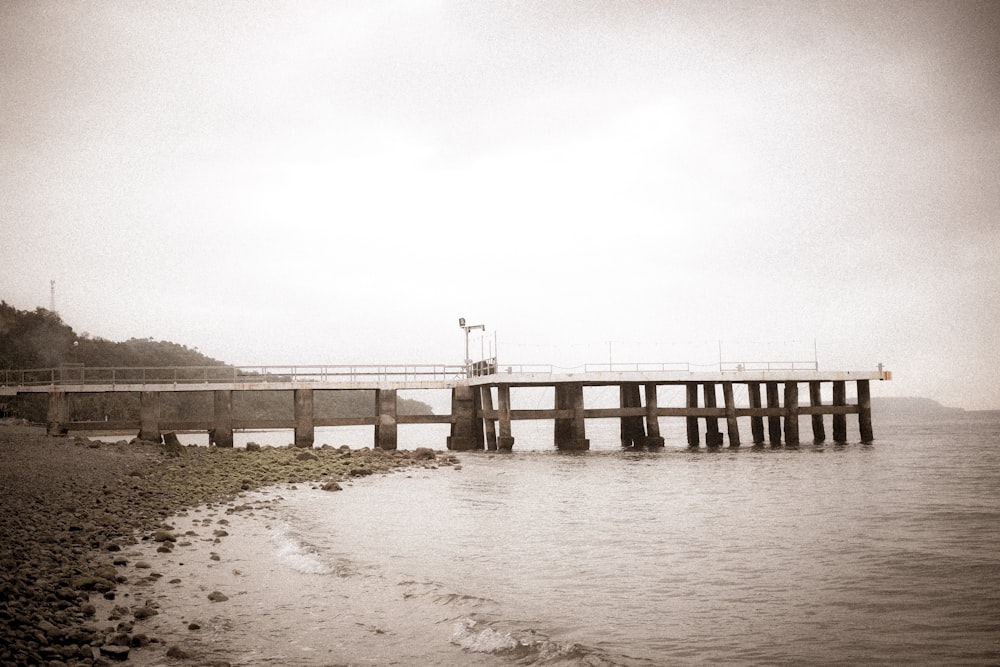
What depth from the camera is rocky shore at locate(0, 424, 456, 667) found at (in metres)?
8.02

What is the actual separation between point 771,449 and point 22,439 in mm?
39659

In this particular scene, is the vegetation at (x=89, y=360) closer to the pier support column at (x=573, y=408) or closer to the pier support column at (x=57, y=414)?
the pier support column at (x=57, y=414)

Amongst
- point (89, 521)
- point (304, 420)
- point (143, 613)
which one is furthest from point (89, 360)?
point (143, 613)

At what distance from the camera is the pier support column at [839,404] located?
49312 mm

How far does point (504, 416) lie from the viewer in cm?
4256

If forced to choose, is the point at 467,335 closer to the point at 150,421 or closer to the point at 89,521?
the point at 150,421

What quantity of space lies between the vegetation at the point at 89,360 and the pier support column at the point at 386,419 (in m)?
32.4

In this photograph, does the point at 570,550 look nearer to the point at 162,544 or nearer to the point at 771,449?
the point at 162,544

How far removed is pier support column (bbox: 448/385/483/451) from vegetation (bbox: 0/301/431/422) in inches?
1320

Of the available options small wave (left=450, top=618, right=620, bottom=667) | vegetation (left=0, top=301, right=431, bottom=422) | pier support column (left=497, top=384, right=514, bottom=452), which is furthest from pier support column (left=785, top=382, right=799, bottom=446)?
vegetation (left=0, top=301, right=431, bottom=422)

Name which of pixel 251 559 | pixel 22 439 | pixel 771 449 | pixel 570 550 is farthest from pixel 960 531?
pixel 22 439

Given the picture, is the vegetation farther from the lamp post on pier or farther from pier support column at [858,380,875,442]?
pier support column at [858,380,875,442]

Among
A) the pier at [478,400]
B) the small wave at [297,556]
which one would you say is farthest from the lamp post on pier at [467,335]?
the small wave at [297,556]

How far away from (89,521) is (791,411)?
41.2 m
